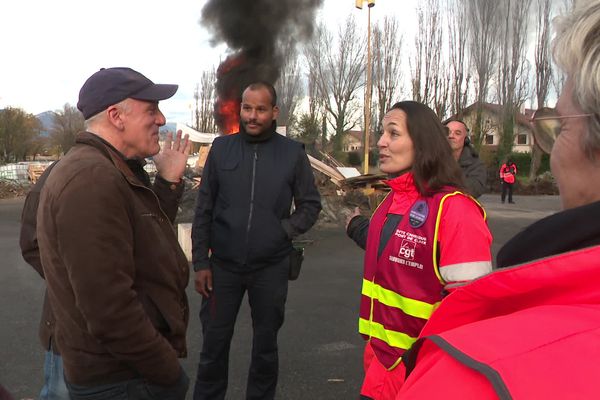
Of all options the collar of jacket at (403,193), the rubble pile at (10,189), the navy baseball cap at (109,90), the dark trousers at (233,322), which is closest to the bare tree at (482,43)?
the rubble pile at (10,189)

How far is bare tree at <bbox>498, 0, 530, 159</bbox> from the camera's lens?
95.0ft

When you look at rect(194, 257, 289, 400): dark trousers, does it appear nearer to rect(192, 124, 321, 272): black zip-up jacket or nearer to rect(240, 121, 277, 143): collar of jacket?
rect(192, 124, 321, 272): black zip-up jacket

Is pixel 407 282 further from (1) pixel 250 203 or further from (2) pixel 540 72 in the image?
(2) pixel 540 72

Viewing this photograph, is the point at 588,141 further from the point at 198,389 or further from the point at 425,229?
the point at 198,389

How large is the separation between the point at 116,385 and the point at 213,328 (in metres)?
1.32

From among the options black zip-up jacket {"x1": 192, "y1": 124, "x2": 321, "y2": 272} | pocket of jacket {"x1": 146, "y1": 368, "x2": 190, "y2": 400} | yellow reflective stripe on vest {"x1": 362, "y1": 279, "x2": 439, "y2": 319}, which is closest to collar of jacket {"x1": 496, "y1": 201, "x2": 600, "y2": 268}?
yellow reflective stripe on vest {"x1": 362, "y1": 279, "x2": 439, "y2": 319}

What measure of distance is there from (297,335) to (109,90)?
10.7ft

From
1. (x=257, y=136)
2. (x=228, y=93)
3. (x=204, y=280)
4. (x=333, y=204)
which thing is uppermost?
(x=228, y=93)

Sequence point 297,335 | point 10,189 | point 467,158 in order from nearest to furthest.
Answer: point 297,335 < point 467,158 < point 10,189

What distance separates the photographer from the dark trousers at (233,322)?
3137mm

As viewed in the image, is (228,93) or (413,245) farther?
(228,93)

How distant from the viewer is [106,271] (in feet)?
5.50

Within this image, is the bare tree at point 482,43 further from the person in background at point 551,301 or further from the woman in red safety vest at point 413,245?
the person in background at point 551,301

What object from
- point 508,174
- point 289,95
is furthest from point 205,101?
point 508,174
